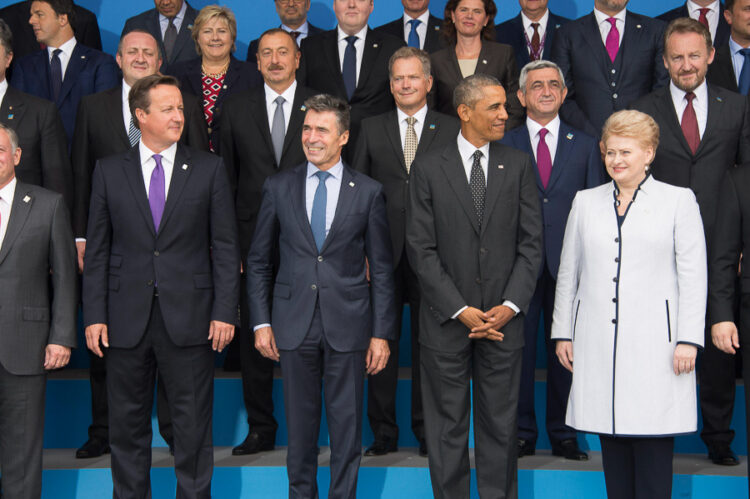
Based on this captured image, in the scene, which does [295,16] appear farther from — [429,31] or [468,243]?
[468,243]

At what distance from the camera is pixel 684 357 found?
3.55m

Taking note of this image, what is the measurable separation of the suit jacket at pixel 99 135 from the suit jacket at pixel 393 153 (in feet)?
2.42

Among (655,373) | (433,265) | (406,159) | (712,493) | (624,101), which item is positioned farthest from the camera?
(624,101)

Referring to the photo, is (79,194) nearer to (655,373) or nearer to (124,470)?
(124,470)

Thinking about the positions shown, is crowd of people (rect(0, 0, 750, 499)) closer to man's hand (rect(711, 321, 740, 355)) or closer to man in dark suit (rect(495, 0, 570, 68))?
man's hand (rect(711, 321, 740, 355))

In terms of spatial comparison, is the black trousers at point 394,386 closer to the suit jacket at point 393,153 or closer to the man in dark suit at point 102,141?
the suit jacket at point 393,153

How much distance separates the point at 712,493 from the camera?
420cm

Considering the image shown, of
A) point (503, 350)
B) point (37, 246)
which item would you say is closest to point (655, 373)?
point (503, 350)

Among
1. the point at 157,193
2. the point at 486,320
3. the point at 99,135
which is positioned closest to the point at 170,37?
the point at 99,135

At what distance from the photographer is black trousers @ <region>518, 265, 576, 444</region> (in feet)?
14.5

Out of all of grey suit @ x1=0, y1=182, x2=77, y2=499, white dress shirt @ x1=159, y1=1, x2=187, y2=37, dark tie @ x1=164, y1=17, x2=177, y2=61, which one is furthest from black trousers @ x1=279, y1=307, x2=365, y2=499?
white dress shirt @ x1=159, y1=1, x2=187, y2=37

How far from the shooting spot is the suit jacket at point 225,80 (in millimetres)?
5066

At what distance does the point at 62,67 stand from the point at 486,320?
9.44 ft

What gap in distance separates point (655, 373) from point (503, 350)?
1.87 ft
